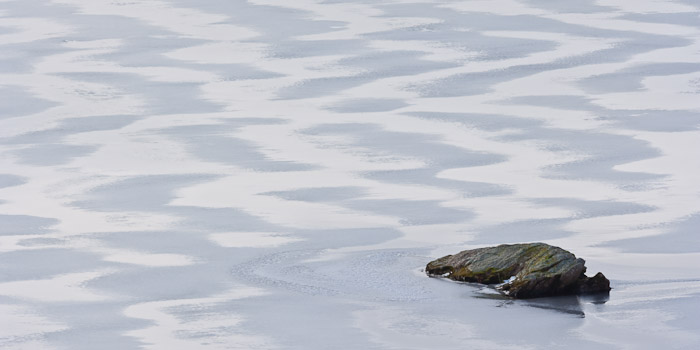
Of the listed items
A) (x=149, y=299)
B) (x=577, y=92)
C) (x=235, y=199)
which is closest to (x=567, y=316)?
(x=149, y=299)

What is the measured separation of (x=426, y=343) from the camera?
25.3ft

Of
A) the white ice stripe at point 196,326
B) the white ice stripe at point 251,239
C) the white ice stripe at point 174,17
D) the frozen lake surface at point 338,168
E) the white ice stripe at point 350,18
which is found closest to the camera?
the white ice stripe at point 196,326

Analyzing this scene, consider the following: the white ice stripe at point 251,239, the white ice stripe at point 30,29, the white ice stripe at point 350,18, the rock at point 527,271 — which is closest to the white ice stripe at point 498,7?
the white ice stripe at point 350,18

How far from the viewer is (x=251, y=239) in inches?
391

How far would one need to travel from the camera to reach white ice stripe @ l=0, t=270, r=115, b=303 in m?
8.62

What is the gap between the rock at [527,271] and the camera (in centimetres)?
842

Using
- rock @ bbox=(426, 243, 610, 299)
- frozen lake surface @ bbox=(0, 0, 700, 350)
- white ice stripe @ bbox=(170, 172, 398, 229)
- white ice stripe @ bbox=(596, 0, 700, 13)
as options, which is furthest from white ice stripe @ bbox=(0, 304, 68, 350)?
white ice stripe @ bbox=(596, 0, 700, 13)

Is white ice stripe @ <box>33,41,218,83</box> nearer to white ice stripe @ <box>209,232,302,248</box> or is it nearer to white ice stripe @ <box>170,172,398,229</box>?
white ice stripe @ <box>170,172,398,229</box>

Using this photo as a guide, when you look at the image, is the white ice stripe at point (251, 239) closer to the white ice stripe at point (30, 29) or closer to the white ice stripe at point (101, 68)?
the white ice stripe at point (101, 68)

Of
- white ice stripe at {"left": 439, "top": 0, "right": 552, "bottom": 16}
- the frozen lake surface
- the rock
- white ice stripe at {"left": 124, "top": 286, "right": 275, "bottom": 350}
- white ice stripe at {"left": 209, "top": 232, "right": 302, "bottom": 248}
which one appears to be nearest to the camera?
white ice stripe at {"left": 124, "top": 286, "right": 275, "bottom": 350}

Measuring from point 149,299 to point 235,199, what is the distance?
8.49ft

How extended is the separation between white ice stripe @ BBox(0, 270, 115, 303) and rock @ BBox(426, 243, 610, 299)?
5.77 ft

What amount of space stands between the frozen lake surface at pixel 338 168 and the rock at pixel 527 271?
0.40ft

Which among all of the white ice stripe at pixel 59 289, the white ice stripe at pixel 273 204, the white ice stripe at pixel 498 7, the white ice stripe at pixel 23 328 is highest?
the white ice stripe at pixel 498 7
